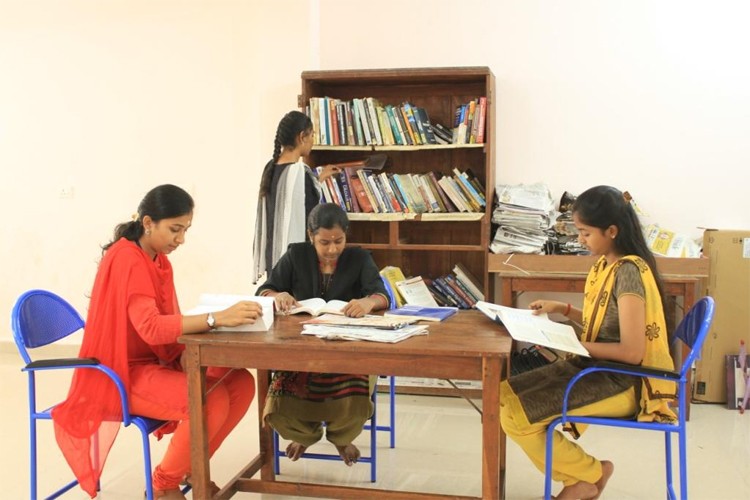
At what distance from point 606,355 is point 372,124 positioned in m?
2.30

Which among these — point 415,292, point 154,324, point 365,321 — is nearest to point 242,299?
point 154,324

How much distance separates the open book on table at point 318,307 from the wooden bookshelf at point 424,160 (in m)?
1.51

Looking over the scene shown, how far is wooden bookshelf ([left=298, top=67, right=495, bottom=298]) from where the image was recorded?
4047 mm

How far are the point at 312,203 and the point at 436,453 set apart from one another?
130 centimetres

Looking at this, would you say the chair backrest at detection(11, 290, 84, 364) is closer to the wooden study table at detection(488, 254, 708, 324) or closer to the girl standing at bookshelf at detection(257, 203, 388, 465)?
the girl standing at bookshelf at detection(257, 203, 388, 465)

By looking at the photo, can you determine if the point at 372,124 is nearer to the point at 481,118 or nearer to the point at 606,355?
the point at 481,118

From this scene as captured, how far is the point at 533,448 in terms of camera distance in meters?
2.36

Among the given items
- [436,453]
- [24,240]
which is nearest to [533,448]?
[436,453]

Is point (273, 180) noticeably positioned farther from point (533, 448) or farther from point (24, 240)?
point (24, 240)

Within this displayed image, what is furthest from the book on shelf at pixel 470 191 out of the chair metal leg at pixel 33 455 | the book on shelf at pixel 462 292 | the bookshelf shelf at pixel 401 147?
the chair metal leg at pixel 33 455

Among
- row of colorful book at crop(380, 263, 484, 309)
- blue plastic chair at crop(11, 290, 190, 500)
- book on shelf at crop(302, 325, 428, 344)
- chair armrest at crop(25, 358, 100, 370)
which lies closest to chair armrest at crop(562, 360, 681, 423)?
book on shelf at crop(302, 325, 428, 344)

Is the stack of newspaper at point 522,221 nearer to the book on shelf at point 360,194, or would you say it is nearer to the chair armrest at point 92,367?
the book on shelf at point 360,194

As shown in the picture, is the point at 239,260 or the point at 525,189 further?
the point at 239,260

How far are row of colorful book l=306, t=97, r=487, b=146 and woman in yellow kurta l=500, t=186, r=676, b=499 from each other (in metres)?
1.86
